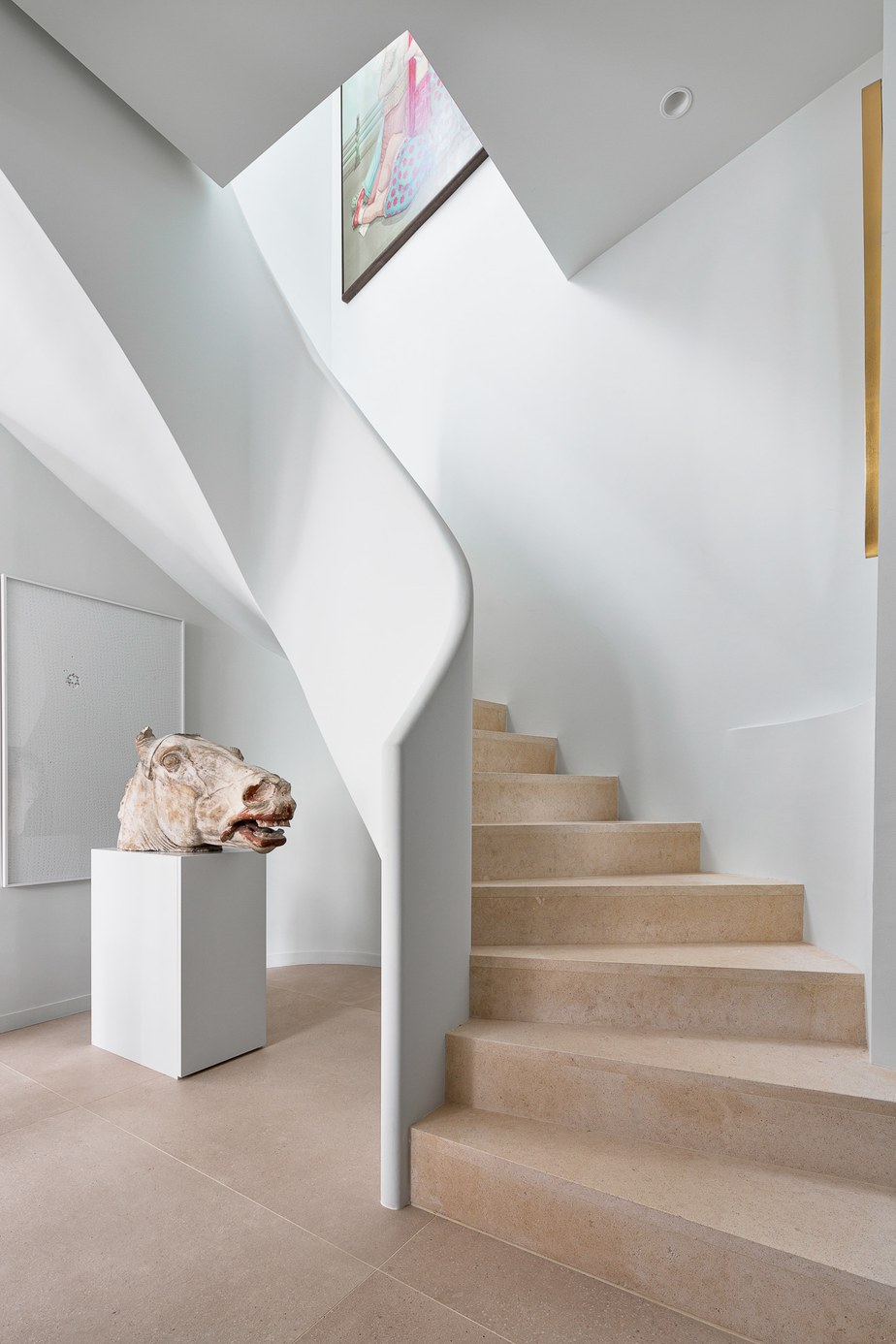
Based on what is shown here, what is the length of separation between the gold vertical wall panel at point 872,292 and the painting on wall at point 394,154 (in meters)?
2.35

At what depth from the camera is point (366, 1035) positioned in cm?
291

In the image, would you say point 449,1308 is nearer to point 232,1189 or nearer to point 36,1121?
point 232,1189

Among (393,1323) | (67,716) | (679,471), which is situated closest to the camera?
(393,1323)

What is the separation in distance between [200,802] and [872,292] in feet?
9.43

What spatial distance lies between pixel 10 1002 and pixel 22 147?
3201 mm

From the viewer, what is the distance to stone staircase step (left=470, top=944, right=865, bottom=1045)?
1843 mm

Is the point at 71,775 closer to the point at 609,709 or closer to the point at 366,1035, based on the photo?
the point at 366,1035

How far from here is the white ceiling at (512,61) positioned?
217cm

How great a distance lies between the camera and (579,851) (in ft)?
8.38

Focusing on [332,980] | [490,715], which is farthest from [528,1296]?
[332,980]

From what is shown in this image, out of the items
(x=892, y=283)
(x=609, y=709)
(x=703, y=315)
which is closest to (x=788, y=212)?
(x=703, y=315)

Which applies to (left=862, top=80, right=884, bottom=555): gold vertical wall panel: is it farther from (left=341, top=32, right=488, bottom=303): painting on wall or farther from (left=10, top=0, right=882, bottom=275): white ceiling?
(left=341, top=32, right=488, bottom=303): painting on wall

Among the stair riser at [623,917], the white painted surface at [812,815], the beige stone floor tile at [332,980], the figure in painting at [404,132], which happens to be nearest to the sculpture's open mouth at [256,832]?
the stair riser at [623,917]

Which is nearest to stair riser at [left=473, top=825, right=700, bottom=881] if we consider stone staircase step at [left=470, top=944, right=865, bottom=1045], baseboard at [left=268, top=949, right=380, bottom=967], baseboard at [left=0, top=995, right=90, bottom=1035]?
stone staircase step at [left=470, top=944, right=865, bottom=1045]
